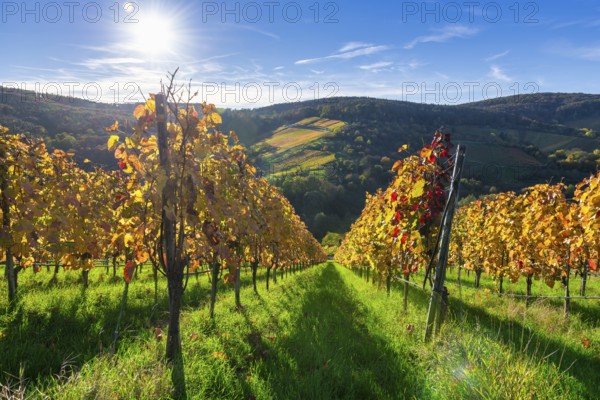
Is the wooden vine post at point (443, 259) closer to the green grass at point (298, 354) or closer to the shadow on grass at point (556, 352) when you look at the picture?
the green grass at point (298, 354)

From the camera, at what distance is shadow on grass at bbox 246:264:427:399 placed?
3920mm

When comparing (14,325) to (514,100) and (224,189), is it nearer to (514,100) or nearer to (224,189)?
(224,189)

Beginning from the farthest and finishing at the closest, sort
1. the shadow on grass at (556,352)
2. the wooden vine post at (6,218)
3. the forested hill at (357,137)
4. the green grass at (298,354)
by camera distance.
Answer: the forested hill at (357,137) < the shadow on grass at (556,352) < the wooden vine post at (6,218) < the green grass at (298,354)

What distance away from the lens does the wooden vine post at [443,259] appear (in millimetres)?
4812

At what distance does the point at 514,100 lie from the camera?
19838 cm

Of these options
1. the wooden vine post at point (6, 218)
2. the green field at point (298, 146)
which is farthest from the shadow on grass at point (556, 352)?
the green field at point (298, 146)

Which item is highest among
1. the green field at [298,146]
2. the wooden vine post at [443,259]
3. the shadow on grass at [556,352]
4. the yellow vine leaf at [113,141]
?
the green field at [298,146]

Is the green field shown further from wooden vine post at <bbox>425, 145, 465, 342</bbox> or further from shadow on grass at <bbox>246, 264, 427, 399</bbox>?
wooden vine post at <bbox>425, 145, 465, 342</bbox>

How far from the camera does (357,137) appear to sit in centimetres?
13450

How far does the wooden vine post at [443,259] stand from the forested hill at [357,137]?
56147mm

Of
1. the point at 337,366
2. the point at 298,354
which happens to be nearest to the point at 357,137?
the point at 298,354

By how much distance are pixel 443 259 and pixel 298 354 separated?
2.54m

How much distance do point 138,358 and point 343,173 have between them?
111m

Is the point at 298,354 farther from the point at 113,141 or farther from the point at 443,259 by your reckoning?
the point at 113,141
